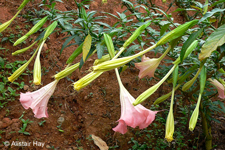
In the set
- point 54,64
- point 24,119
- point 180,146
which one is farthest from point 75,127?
point 180,146

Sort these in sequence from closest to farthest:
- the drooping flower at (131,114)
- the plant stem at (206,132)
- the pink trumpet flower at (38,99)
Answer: the drooping flower at (131,114)
the pink trumpet flower at (38,99)
the plant stem at (206,132)

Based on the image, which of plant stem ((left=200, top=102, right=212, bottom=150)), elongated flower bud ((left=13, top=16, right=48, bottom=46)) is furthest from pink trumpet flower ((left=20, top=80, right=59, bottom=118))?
plant stem ((left=200, top=102, right=212, bottom=150))

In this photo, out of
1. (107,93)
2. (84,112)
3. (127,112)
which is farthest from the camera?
(107,93)

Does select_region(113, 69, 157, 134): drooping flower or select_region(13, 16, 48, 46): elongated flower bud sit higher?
select_region(13, 16, 48, 46): elongated flower bud

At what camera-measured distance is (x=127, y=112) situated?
0.59 m

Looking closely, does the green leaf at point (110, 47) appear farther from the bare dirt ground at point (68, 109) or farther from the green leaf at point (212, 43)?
the bare dirt ground at point (68, 109)

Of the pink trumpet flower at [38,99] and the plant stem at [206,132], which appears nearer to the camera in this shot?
the pink trumpet flower at [38,99]

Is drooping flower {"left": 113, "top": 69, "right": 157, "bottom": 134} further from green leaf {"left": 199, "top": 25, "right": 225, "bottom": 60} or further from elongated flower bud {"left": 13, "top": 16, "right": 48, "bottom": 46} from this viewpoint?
elongated flower bud {"left": 13, "top": 16, "right": 48, "bottom": 46}

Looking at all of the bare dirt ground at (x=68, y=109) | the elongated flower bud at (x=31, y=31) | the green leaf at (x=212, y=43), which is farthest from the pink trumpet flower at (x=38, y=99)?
the bare dirt ground at (x=68, y=109)

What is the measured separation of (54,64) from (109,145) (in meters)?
0.96

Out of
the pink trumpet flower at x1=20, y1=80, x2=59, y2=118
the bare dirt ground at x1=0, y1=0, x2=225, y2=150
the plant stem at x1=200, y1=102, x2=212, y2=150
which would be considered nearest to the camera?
the pink trumpet flower at x1=20, y1=80, x2=59, y2=118

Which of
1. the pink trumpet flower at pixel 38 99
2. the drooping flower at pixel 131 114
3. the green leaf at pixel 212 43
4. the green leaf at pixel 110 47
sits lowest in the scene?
the pink trumpet flower at pixel 38 99

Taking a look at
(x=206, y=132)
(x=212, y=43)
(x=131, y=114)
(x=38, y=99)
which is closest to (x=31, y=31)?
(x=38, y=99)

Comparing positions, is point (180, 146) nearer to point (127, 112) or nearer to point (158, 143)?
point (158, 143)
